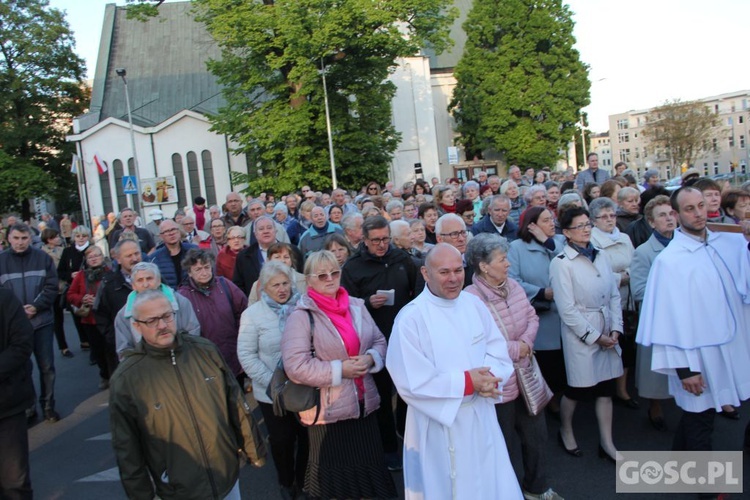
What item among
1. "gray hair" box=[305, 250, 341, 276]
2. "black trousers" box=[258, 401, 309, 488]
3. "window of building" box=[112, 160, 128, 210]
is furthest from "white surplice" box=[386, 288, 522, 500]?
"window of building" box=[112, 160, 128, 210]

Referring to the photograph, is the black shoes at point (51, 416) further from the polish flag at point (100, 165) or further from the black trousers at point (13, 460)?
the polish flag at point (100, 165)

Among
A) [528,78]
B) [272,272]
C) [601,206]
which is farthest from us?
[528,78]

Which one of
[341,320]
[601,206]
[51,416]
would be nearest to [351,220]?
[601,206]

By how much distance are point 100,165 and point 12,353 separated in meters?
Answer: 35.8

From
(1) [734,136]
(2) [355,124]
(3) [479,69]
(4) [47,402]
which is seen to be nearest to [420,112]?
(3) [479,69]

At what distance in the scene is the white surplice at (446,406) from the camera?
3.51 m

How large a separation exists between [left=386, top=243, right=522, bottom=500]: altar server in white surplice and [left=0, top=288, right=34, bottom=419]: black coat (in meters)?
2.63

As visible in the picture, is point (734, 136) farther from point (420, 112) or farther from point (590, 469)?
point (590, 469)

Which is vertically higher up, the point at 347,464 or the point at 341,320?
the point at 341,320

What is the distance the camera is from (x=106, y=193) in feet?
129

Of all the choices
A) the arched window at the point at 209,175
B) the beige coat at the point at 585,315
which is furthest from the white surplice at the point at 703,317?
the arched window at the point at 209,175

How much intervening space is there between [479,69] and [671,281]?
4111 cm

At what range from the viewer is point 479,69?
43062 millimetres

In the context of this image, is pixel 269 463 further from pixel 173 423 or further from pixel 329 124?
pixel 329 124
